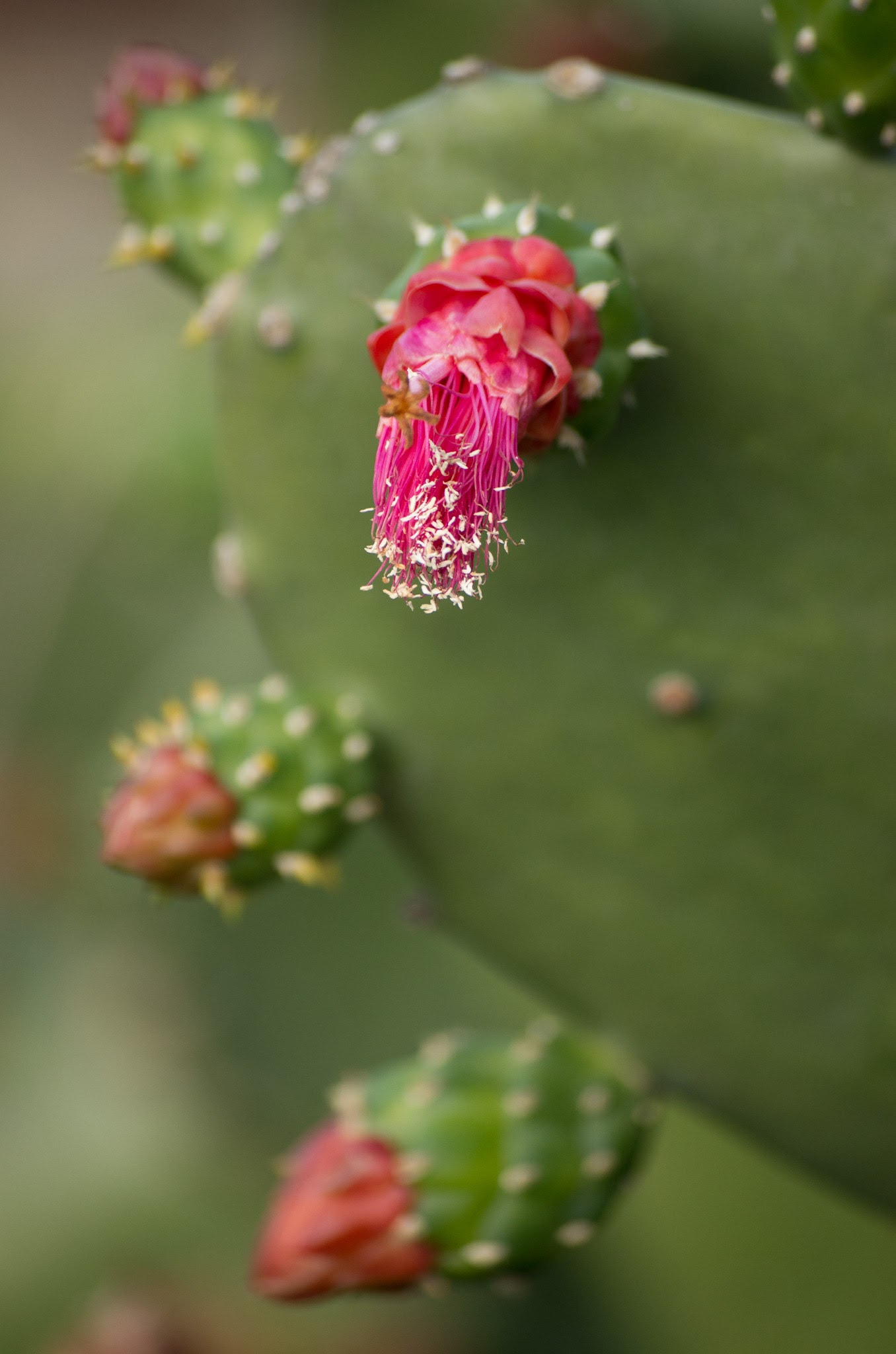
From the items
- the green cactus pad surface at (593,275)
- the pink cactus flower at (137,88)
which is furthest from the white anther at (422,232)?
the pink cactus flower at (137,88)

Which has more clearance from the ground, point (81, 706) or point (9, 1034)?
point (81, 706)

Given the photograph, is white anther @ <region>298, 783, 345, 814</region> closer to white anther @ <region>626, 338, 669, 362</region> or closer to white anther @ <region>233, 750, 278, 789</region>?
white anther @ <region>233, 750, 278, 789</region>

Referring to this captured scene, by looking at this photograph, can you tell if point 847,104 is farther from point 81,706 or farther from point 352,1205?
point 81,706

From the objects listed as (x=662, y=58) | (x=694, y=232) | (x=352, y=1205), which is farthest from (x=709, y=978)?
(x=662, y=58)

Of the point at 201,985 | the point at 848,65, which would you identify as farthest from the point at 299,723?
the point at 201,985

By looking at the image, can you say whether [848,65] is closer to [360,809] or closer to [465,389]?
[465,389]

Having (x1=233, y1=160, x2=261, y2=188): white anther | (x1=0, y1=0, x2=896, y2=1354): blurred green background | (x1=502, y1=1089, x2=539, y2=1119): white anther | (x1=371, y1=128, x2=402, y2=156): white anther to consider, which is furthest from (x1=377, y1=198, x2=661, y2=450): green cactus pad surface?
(x1=0, y1=0, x2=896, y2=1354): blurred green background

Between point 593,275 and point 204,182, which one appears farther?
point 204,182
